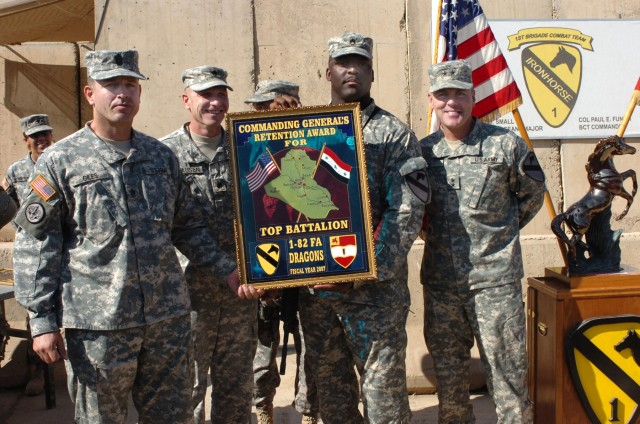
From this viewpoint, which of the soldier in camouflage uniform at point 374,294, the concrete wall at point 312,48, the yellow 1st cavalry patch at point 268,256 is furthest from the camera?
the concrete wall at point 312,48

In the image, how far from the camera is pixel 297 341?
4.35 metres

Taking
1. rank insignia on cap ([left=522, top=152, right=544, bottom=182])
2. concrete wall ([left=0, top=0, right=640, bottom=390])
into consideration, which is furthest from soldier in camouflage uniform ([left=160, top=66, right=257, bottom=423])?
concrete wall ([left=0, top=0, right=640, bottom=390])

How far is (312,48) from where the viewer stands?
5.78 m

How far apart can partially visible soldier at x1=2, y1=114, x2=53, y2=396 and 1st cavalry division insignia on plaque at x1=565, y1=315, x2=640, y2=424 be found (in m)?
3.85

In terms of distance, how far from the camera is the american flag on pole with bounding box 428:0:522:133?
4629mm

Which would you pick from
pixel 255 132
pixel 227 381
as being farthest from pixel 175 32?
pixel 227 381

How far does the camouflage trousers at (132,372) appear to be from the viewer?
2838mm

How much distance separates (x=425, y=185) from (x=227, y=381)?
4.69 ft

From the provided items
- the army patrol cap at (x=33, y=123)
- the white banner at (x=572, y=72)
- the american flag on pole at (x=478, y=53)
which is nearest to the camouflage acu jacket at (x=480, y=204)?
the american flag on pole at (x=478, y=53)

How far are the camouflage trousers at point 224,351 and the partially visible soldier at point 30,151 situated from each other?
A: 277 cm

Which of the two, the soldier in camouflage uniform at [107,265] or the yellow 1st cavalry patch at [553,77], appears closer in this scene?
the soldier in camouflage uniform at [107,265]

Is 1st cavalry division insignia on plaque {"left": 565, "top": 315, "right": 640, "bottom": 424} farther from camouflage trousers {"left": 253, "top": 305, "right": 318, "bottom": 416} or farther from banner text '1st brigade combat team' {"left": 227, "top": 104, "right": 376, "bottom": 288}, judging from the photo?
camouflage trousers {"left": 253, "top": 305, "right": 318, "bottom": 416}

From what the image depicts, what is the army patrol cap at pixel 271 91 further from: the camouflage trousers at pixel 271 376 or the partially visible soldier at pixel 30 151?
the partially visible soldier at pixel 30 151

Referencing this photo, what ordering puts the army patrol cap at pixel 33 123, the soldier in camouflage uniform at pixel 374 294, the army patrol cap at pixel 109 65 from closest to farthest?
the army patrol cap at pixel 109 65, the soldier in camouflage uniform at pixel 374 294, the army patrol cap at pixel 33 123
